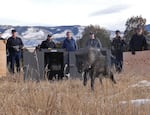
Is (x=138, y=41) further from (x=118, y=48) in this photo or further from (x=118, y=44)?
(x=118, y=48)

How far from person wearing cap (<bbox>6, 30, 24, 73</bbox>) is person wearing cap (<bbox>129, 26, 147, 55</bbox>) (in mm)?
3556

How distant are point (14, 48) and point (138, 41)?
3.91 metres

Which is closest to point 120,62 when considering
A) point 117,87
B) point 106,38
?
point 117,87

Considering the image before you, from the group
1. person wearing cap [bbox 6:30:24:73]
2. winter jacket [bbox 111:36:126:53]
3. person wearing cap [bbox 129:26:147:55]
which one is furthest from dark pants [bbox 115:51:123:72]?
person wearing cap [bbox 6:30:24:73]

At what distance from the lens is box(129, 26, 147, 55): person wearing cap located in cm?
1542

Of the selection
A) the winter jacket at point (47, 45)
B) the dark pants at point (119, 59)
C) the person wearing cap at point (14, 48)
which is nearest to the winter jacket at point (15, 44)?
the person wearing cap at point (14, 48)

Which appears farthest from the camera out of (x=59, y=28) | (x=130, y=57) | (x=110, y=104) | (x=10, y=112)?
(x=59, y=28)

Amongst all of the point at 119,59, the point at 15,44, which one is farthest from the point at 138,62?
the point at 15,44

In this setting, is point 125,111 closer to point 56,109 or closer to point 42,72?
point 56,109

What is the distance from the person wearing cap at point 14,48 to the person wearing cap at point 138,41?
3556 mm

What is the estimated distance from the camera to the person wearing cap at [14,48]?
49.5 feet

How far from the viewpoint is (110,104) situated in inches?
256

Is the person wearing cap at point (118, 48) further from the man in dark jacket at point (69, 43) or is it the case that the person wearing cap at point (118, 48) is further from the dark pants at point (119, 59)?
the man in dark jacket at point (69, 43)

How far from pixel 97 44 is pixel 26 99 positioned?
7.90 meters
